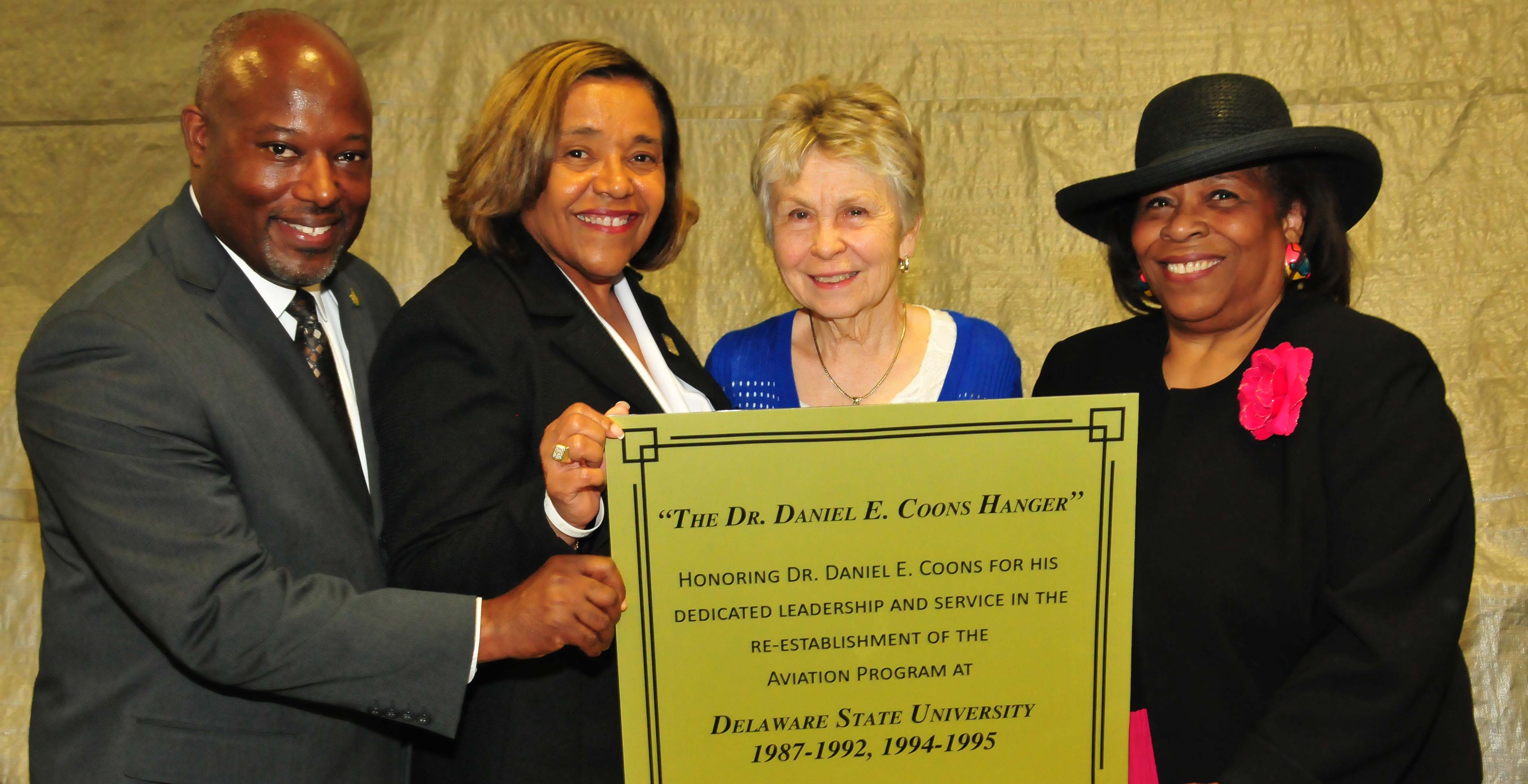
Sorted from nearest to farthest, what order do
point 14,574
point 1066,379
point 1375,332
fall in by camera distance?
1. point 1375,332
2. point 1066,379
3. point 14,574

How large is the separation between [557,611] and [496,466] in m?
0.26

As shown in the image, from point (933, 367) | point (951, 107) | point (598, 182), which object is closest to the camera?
point (598, 182)

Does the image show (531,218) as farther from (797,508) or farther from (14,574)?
(14,574)

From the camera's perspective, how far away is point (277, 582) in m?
1.49

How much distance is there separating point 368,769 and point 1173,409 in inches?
55.7

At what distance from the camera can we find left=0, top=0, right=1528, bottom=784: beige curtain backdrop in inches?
129

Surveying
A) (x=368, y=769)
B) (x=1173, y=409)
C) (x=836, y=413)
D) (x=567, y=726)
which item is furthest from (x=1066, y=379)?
(x=368, y=769)

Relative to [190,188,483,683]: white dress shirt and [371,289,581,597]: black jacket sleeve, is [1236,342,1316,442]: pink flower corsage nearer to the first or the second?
[371,289,581,597]: black jacket sleeve

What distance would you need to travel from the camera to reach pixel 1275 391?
167cm

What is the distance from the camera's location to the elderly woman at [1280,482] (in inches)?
61.1

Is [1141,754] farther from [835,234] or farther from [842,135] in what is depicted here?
[842,135]

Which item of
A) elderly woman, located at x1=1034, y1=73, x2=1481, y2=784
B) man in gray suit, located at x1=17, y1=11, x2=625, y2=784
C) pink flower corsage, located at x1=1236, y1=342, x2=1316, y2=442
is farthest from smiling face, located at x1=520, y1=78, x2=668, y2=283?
pink flower corsage, located at x1=1236, y1=342, x2=1316, y2=442

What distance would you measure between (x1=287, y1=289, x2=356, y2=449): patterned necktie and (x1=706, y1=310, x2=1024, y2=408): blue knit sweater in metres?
0.78

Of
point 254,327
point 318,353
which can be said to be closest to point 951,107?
point 318,353
